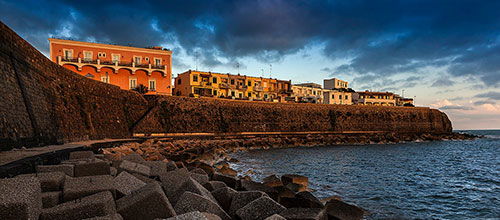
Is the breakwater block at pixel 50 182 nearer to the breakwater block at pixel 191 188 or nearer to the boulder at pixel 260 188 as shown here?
the breakwater block at pixel 191 188

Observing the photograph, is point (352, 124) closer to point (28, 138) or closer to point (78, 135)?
point (78, 135)

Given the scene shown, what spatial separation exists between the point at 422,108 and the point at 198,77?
172 feet

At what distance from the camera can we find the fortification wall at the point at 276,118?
35812 millimetres

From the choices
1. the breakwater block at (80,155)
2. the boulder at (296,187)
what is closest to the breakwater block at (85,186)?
the breakwater block at (80,155)

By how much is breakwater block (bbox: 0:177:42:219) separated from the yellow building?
5013cm

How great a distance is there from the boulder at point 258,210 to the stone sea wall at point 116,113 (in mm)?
9088

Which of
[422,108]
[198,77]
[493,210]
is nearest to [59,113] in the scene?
[493,210]

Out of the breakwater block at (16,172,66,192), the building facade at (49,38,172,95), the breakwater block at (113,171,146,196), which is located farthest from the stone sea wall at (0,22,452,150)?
the building facade at (49,38,172,95)

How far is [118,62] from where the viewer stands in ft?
137

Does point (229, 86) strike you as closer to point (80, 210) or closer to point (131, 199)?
point (131, 199)

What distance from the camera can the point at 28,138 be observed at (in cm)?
1144

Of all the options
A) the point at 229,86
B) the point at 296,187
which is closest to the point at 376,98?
the point at 229,86

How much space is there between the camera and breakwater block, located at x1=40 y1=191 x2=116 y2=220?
3.52 m

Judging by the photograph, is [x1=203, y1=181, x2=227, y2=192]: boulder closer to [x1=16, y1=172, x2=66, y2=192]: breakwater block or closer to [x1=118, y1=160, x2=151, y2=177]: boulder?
[x1=118, y1=160, x2=151, y2=177]: boulder
